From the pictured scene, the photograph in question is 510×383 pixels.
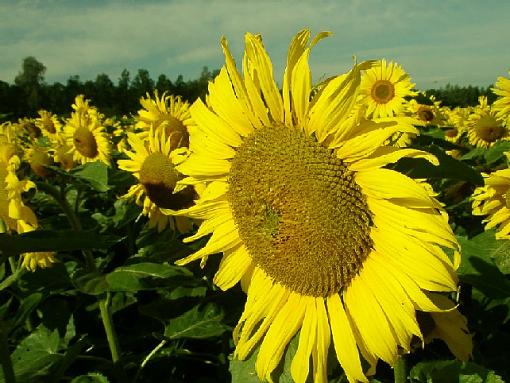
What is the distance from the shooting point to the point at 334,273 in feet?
5.81

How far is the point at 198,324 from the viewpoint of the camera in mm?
2820

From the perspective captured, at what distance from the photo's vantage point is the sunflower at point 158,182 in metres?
3.90

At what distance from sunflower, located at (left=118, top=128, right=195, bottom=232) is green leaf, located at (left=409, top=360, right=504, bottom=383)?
211 cm

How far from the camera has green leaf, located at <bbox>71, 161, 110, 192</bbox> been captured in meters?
3.20

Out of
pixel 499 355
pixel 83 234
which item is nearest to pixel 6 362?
pixel 83 234

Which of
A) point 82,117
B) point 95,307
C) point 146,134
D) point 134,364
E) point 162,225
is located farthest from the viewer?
point 82,117

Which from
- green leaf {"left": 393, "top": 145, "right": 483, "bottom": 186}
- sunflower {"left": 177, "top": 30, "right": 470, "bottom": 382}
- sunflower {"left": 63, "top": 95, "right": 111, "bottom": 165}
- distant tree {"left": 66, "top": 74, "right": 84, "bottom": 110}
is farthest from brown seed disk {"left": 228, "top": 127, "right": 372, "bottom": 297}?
distant tree {"left": 66, "top": 74, "right": 84, "bottom": 110}

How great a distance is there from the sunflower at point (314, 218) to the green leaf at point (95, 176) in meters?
1.23

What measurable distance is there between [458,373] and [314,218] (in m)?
0.79

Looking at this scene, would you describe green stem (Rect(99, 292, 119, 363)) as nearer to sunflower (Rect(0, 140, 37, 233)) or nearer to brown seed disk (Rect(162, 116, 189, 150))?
sunflower (Rect(0, 140, 37, 233))

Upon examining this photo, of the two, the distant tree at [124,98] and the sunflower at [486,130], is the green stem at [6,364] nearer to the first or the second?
the sunflower at [486,130]

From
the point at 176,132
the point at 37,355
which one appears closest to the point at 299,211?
the point at 37,355

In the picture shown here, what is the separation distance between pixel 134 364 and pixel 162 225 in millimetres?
1364

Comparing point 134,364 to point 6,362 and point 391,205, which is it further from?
point 391,205
